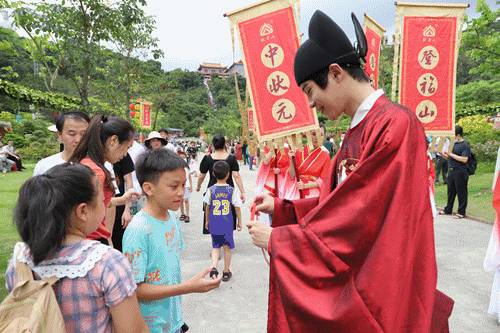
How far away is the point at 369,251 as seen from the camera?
1.41m

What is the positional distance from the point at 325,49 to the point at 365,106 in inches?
12.8

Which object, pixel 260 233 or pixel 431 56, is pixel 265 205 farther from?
pixel 431 56

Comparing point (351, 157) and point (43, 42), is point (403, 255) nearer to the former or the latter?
point (351, 157)

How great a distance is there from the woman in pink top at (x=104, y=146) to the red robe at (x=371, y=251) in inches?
61.6

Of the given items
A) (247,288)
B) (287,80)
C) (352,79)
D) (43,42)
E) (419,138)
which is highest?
(43,42)

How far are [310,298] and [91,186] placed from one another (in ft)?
3.04

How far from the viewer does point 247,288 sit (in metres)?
4.33

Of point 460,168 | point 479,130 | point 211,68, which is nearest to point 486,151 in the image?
point 479,130

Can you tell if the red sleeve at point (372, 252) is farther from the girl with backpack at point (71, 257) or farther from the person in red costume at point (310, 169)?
the person in red costume at point (310, 169)

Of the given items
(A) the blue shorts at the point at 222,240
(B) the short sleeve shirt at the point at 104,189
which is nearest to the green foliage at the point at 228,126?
(A) the blue shorts at the point at 222,240

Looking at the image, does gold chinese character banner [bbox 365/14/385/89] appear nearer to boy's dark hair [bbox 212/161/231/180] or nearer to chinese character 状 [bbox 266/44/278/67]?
chinese character 状 [bbox 266/44/278/67]

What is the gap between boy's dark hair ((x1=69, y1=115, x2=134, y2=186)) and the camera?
2.62 m

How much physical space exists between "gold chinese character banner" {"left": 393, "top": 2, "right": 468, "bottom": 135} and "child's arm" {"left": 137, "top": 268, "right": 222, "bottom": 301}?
4.58 meters

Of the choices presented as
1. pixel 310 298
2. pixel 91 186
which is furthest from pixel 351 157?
pixel 91 186
